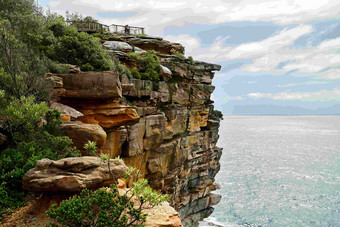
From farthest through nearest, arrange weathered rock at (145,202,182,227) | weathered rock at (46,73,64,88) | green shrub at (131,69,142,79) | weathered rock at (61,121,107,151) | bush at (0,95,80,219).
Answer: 1. green shrub at (131,69,142,79)
2. weathered rock at (46,73,64,88)
3. weathered rock at (61,121,107,151)
4. bush at (0,95,80,219)
5. weathered rock at (145,202,182,227)

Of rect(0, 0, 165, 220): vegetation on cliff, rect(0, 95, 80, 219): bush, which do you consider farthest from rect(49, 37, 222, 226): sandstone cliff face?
rect(0, 95, 80, 219): bush

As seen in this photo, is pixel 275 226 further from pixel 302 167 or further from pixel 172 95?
pixel 302 167

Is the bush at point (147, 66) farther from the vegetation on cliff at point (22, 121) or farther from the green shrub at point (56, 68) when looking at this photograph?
the vegetation on cliff at point (22, 121)

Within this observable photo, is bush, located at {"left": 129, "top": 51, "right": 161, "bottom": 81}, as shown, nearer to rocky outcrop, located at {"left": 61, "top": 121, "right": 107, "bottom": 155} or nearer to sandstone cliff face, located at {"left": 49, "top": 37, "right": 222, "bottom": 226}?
sandstone cliff face, located at {"left": 49, "top": 37, "right": 222, "bottom": 226}

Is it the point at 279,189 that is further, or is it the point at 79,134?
the point at 279,189

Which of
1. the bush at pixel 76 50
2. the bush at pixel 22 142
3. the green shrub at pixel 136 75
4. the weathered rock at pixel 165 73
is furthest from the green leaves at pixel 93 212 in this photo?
the weathered rock at pixel 165 73

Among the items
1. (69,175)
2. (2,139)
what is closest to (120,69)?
(2,139)

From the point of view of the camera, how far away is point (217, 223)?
4316 cm

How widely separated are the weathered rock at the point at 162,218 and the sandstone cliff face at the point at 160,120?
633cm

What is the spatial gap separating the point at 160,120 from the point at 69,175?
18775mm

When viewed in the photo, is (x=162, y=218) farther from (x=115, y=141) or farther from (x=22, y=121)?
(x=115, y=141)

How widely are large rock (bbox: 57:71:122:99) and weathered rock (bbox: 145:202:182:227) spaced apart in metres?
9.96

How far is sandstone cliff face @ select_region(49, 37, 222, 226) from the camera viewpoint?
16.2 meters

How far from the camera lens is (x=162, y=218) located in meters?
8.71
